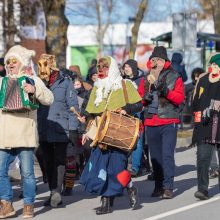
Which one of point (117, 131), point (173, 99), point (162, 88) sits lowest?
point (117, 131)

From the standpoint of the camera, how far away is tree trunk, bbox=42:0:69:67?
21.8 metres

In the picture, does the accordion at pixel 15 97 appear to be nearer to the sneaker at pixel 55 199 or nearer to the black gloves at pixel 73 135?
the black gloves at pixel 73 135

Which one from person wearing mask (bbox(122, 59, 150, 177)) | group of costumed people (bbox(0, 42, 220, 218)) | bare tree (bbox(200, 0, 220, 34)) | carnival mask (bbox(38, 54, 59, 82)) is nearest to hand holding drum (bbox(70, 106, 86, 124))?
group of costumed people (bbox(0, 42, 220, 218))

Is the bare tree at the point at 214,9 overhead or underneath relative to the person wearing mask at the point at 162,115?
overhead

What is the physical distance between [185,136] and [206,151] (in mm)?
10043

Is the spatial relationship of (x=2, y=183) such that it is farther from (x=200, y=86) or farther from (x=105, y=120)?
(x=200, y=86)

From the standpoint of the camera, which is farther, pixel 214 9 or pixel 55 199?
pixel 214 9

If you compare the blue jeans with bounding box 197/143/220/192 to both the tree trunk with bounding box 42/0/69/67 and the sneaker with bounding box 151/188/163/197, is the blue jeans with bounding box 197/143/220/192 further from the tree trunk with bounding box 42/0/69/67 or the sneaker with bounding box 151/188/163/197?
the tree trunk with bounding box 42/0/69/67

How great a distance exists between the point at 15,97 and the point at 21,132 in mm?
405

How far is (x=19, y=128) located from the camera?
9.50 meters

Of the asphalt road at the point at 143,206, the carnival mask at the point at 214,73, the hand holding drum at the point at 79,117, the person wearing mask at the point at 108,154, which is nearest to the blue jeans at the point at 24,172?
the asphalt road at the point at 143,206

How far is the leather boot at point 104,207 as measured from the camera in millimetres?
9992

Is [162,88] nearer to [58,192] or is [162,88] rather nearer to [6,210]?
[58,192]


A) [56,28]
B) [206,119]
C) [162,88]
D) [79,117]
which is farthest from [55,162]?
[56,28]
